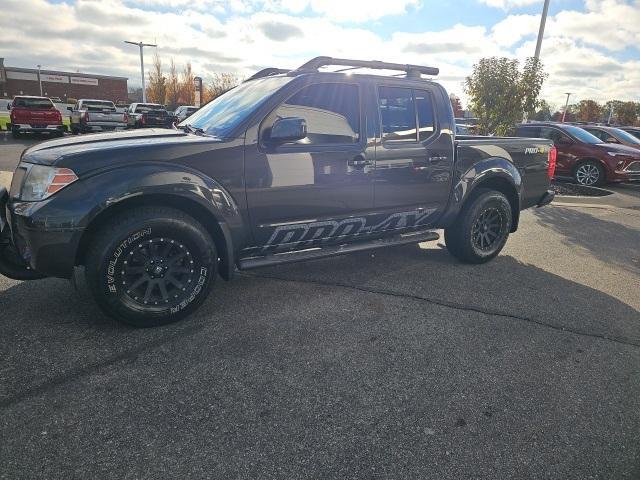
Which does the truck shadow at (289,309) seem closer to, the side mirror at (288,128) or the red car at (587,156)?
the side mirror at (288,128)

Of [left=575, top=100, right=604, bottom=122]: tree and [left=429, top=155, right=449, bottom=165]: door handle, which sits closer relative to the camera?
[left=429, top=155, right=449, bottom=165]: door handle

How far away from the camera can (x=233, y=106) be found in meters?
3.81

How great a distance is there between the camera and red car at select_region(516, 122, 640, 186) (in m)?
11.3

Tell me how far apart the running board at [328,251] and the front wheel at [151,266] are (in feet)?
1.10

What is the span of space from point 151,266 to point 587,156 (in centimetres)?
1192

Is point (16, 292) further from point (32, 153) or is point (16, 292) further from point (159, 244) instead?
point (159, 244)

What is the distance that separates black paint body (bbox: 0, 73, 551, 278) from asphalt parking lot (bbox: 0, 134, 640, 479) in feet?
1.72

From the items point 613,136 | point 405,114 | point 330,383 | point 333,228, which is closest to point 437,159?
point 405,114

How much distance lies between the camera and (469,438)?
2.25m

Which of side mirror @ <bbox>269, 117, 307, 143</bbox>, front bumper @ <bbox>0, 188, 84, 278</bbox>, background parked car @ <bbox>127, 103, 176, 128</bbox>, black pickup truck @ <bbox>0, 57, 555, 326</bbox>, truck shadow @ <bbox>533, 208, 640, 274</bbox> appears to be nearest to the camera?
front bumper @ <bbox>0, 188, 84, 278</bbox>

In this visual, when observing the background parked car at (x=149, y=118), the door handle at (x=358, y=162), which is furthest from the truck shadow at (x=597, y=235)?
the background parked car at (x=149, y=118)

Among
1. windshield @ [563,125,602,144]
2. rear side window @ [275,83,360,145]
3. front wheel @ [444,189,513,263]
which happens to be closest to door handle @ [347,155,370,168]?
rear side window @ [275,83,360,145]

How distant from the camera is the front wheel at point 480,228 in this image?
4.82m

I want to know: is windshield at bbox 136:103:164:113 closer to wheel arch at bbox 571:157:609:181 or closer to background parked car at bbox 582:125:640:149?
wheel arch at bbox 571:157:609:181
